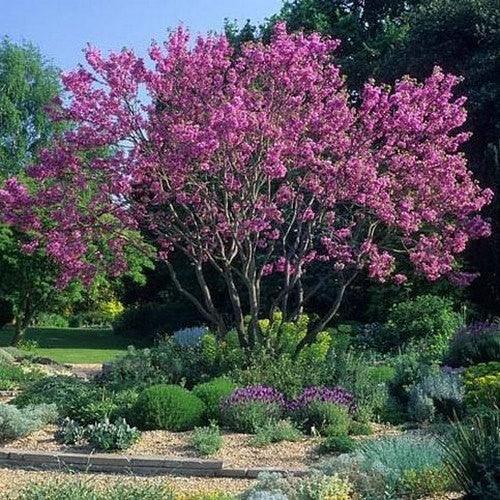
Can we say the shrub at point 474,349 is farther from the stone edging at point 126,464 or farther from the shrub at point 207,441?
the stone edging at point 126,464

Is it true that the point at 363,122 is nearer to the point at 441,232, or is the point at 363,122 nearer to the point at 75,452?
the point at 441,232

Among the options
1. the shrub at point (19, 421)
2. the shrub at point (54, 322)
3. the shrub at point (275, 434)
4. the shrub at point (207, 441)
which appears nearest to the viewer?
the shrub at point (207, 441)

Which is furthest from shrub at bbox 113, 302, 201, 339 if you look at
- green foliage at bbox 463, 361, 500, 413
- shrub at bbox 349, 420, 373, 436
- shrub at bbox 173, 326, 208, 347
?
shrub at bbox 349, 420, 373, 436

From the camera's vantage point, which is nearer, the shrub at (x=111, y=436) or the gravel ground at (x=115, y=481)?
the gravel ground at (x=115, y=481)

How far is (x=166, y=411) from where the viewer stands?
10.4m

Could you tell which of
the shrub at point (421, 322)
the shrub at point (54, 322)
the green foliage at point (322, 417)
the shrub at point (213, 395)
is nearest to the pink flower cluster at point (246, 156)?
the shrub at point (213, 395)

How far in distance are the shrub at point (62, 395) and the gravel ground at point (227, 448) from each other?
0.57 m

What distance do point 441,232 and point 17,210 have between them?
253 inches

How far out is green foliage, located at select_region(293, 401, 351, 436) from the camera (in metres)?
10.1

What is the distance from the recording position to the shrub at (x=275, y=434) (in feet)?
31.3

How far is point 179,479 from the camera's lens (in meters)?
8.48

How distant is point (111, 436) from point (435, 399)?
3689 mm

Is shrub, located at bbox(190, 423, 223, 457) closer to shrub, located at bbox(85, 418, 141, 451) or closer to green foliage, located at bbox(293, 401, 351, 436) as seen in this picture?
shrub, located at bbox(85, 418, 141, 451)

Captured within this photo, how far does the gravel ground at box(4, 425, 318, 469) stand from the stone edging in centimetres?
19
